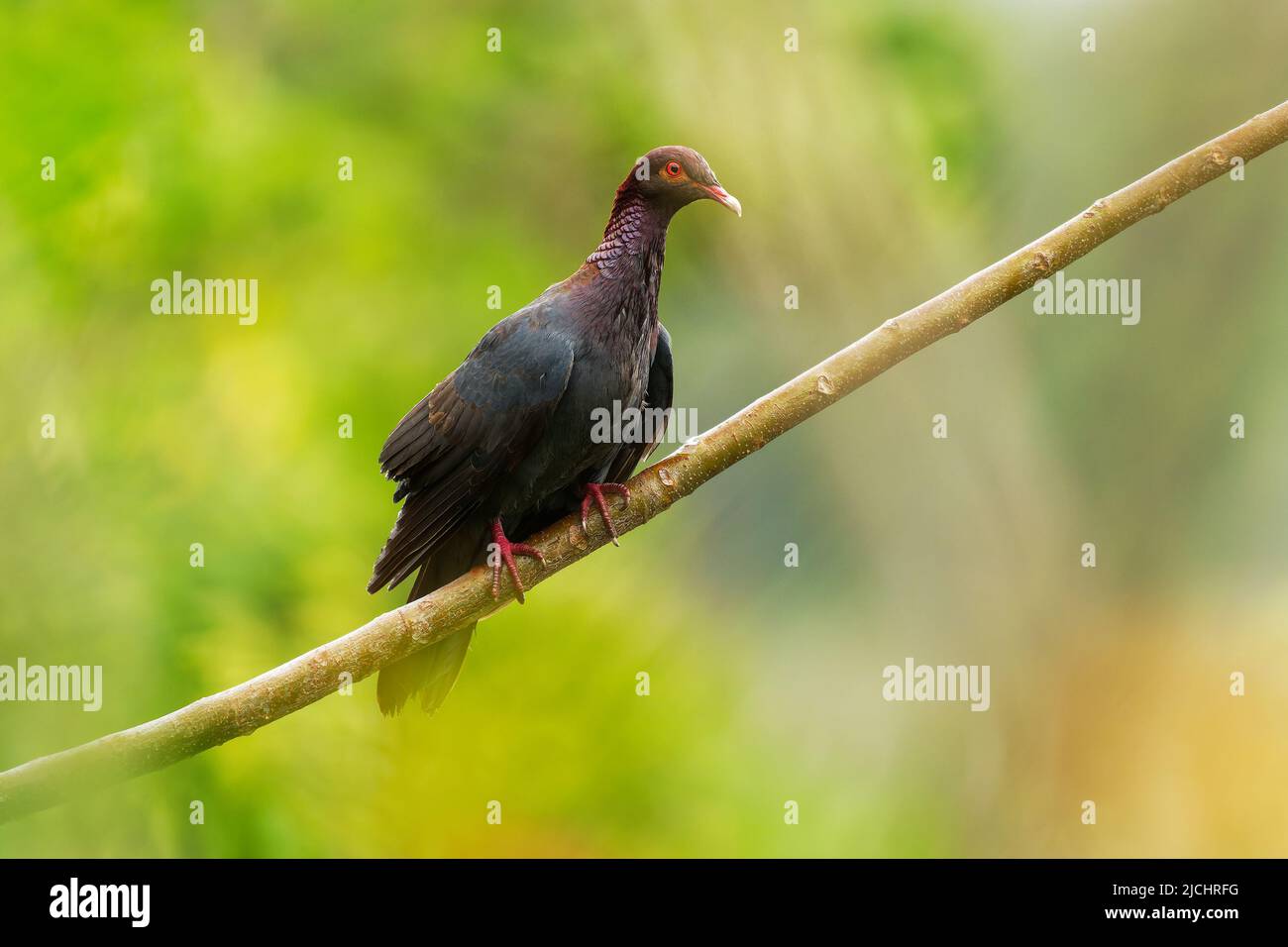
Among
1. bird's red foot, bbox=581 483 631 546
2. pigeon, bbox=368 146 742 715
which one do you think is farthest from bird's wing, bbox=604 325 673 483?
bird's red foot, bbox=581 483 631 546

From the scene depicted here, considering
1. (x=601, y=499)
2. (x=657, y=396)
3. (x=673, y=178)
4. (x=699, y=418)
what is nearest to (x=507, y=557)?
(x=601, y=499)

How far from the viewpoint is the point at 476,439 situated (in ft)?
12.6

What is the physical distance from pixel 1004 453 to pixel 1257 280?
1.66 meters

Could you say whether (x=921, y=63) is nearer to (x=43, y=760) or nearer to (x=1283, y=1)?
(x=1283, y=1)

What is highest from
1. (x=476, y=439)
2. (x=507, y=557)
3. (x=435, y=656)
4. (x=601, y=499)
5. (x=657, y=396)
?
(x=657, y=396)

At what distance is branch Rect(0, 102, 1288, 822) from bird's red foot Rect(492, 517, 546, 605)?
0.11ft

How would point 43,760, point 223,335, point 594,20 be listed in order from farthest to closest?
point 594,20, point 223,335, point 43,760

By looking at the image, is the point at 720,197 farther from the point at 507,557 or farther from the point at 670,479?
the point at 507,557

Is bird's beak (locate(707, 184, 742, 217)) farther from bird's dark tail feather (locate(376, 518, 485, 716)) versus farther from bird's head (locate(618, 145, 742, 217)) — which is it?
bird's dark tail feather (locate(376, 518, 485, 716))

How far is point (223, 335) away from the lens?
7.25m

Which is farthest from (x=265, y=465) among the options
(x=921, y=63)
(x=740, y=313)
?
(x=921, y=63)

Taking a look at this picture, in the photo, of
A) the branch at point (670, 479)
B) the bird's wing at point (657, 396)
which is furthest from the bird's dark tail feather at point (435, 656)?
the bird's wing at point (657, 396)

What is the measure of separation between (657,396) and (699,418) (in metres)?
3.01

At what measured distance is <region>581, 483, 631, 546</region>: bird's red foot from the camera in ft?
12.2
